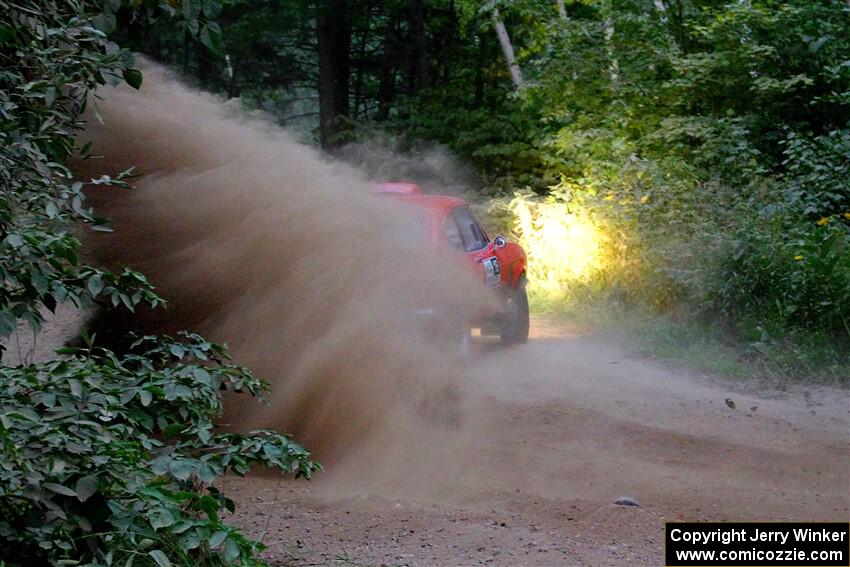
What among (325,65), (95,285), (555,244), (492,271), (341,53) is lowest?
(555,244)

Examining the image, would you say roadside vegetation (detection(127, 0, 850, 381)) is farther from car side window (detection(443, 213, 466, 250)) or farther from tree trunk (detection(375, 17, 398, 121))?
tree trunk (detection(375, 17, 398, 121))

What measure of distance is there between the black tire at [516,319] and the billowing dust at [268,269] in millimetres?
3948

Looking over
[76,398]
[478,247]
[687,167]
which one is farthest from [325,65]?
[76,398]

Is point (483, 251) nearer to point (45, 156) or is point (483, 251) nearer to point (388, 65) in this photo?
point (45, 156)

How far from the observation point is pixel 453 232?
1091cm

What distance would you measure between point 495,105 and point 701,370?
16175 millimetres

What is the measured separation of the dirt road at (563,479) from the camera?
19.0 feet

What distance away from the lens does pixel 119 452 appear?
3.79m

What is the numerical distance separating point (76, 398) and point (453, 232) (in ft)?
24.4

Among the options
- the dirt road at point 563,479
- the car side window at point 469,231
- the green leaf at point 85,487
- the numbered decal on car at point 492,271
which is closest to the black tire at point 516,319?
the numbered decal on car at point 492,271

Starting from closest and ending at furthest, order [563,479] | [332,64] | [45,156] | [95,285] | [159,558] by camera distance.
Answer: [159,558] → [95,285] → [45,156] → [563,479] → [332,64]

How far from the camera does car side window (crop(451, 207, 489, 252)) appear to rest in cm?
A: 1114

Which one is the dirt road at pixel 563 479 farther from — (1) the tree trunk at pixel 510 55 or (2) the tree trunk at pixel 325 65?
(2) the tree trunk at pixel 325 65

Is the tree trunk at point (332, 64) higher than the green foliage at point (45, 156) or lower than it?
higher
